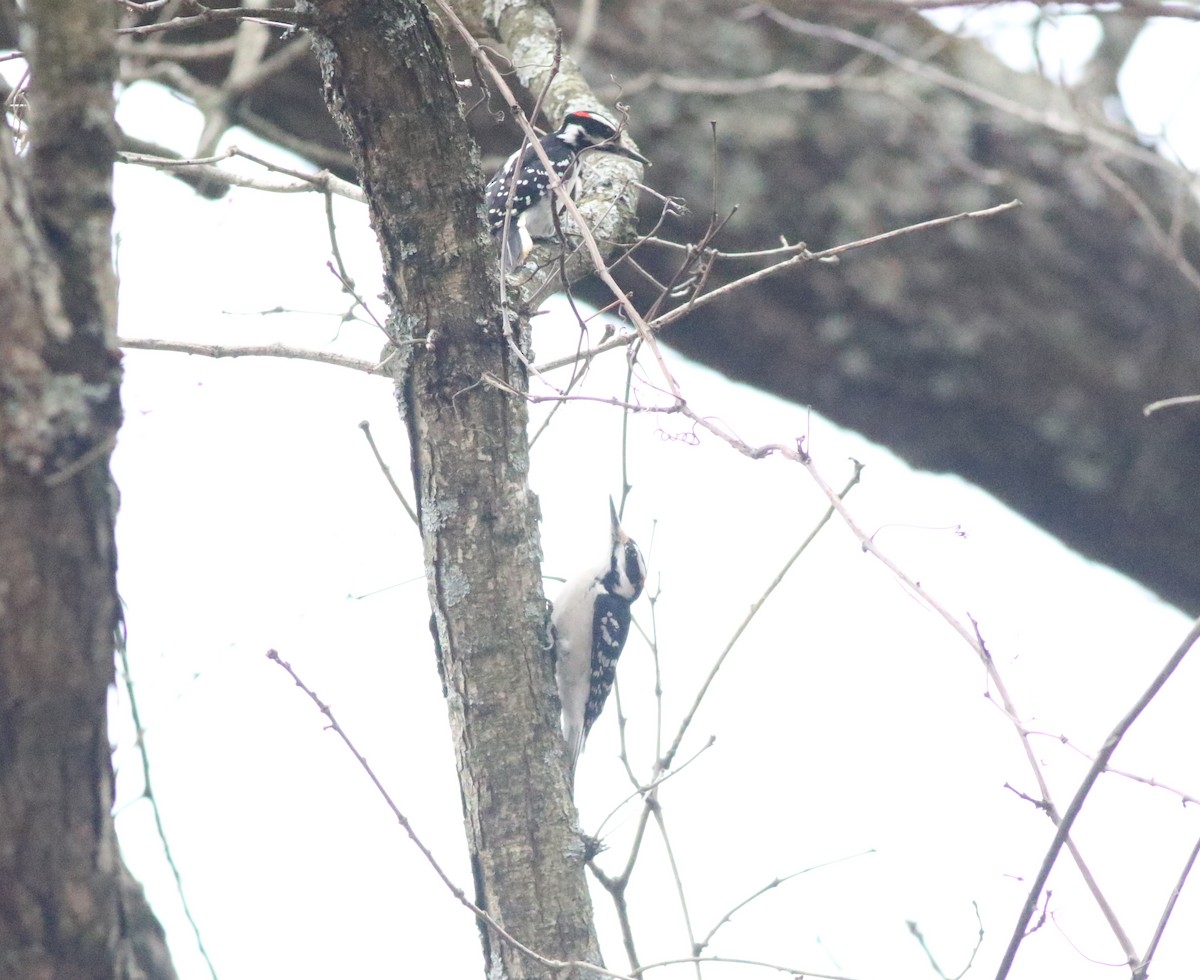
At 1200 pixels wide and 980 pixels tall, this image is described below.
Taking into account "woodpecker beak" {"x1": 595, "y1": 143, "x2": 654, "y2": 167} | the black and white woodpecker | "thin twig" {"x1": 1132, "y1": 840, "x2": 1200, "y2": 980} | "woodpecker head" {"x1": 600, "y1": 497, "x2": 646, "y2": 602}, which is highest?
the black and white woodpecker

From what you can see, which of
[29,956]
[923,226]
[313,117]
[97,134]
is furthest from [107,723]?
[313,117]

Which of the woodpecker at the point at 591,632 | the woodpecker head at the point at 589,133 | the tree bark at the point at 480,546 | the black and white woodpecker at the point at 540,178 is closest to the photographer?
the tree bark at the point at 480,546

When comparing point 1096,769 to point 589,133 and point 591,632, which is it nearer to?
point 589,133

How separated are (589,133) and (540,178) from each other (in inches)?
27.0

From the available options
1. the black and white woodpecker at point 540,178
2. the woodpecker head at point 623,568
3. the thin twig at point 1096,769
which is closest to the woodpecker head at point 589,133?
the black and white woodpecker at point 540,178

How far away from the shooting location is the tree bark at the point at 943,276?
574cm

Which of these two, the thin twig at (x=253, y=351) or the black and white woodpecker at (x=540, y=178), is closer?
the thin twig at (x=253, y=351)

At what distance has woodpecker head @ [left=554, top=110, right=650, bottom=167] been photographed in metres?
3.85

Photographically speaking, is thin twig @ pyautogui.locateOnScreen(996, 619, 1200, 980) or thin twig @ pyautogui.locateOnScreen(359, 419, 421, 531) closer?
thin twig @ pyautogui.locateOnScreen(996, 619, 1200, 980)

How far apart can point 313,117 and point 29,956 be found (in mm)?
4521

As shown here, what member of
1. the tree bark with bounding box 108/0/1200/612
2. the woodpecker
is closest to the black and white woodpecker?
the tree bark with bounding box 108/0/1200/612

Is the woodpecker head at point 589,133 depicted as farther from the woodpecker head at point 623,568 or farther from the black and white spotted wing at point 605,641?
the black and white spotted wing at point 605,641

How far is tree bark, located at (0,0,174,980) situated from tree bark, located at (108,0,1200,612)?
4260 millimetres

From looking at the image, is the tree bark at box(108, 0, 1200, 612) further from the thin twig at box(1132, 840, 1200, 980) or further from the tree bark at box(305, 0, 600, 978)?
the thin twig at box(1132, 840, 1200, 980)
